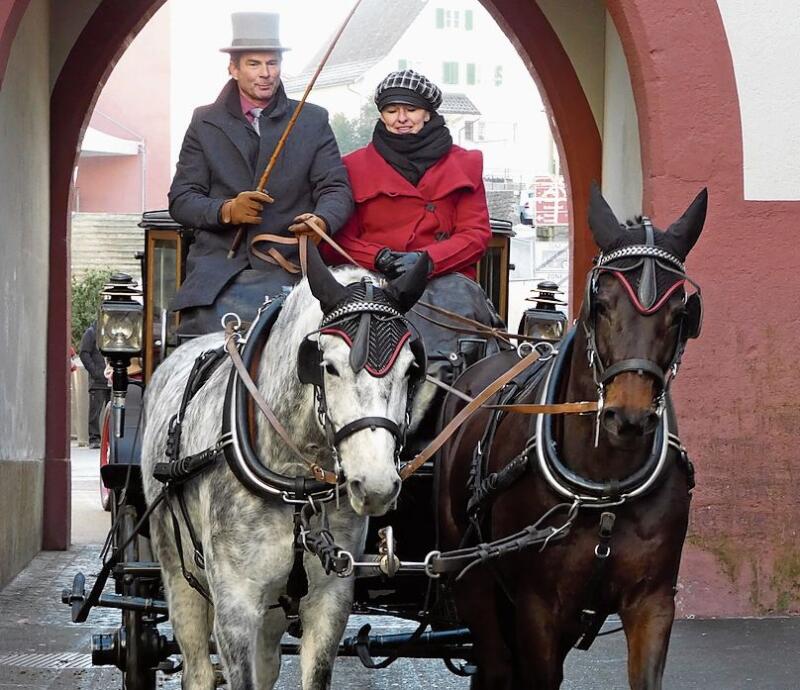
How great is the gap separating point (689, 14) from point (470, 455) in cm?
379

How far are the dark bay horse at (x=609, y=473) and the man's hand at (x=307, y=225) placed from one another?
1.17 metres

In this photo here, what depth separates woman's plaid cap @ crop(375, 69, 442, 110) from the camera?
6988 mm

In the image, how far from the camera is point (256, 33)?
7.29 metres

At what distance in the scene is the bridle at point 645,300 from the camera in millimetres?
5180

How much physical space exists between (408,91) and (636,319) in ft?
6.94

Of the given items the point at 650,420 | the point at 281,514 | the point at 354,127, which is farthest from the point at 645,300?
the point at 354,127

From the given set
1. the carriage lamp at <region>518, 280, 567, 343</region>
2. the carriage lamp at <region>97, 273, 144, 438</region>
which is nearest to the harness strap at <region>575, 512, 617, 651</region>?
the carriage lamp at <region>518, 280, 567, 343</region>

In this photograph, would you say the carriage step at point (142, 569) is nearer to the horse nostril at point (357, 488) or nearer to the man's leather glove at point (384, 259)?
the man's leather glove at point (384, 259)

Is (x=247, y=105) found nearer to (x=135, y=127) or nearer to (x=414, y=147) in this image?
(x=414, y=147)

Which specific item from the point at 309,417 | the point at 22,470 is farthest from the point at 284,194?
the point at 22,470

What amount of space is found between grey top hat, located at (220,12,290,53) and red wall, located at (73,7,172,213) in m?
50.7

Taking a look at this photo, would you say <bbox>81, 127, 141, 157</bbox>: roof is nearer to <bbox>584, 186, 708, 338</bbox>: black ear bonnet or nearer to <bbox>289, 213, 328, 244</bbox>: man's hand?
<bbox>289, 213, 328, 244</bbox>: man's hand

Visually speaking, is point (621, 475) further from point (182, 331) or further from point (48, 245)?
point (48, 245)

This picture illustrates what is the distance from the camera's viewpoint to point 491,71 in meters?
95.9
